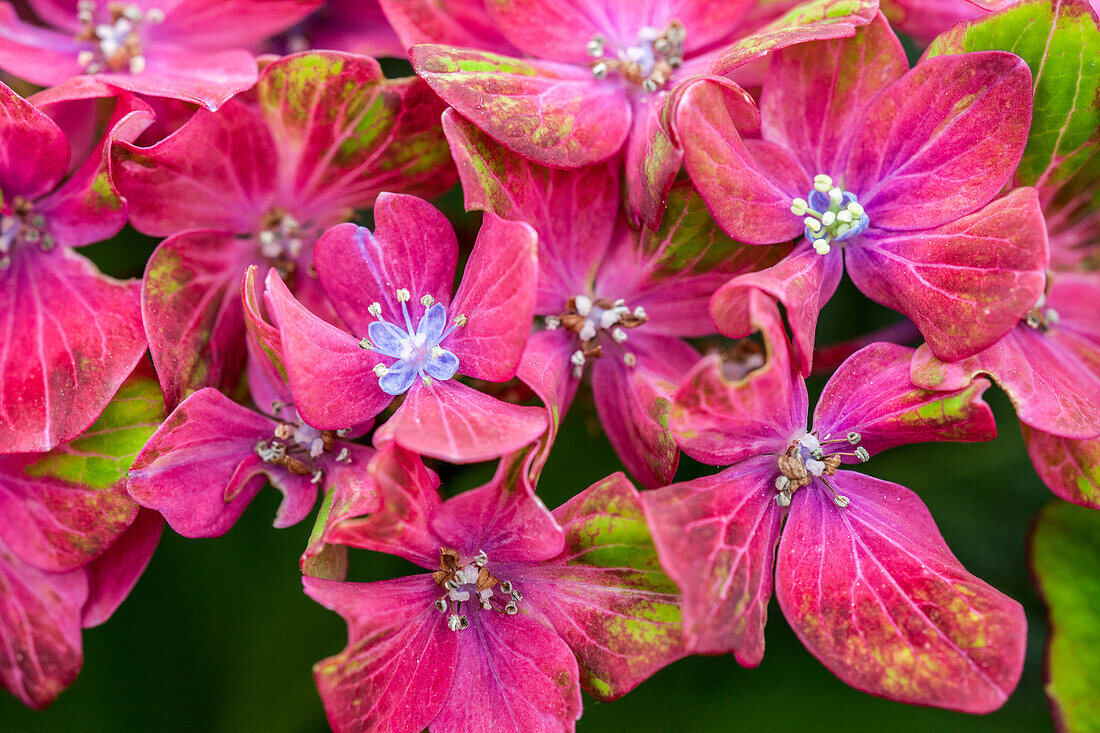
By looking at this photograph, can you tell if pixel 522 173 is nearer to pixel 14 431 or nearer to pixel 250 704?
pixel 14 431

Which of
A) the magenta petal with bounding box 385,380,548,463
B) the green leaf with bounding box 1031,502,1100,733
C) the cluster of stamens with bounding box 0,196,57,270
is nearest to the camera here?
the magenta petal with bounding box 385,380,548,463

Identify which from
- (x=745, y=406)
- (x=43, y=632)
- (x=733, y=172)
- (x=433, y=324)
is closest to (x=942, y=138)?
(x=733, y=172)

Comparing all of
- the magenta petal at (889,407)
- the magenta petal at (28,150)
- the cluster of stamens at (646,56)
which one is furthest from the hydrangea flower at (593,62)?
the magenta petal at (28,150)

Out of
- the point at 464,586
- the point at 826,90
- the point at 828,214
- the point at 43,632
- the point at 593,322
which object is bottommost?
the point at 43,632

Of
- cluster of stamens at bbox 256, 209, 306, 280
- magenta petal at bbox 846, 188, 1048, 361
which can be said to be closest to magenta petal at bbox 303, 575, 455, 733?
cluster of stamens at bbox 256, 209, 306, 280

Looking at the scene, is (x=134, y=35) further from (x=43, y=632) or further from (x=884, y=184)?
(x=884, y=184)

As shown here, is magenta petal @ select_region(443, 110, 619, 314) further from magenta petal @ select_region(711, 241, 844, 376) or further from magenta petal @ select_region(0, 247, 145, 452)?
magenta petal @ select_region(0, 247, 145, 452)

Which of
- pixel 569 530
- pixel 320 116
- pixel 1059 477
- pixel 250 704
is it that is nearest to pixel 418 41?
pixel 320 116
